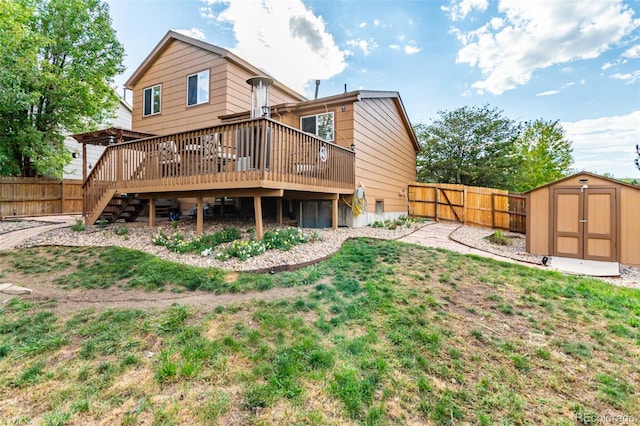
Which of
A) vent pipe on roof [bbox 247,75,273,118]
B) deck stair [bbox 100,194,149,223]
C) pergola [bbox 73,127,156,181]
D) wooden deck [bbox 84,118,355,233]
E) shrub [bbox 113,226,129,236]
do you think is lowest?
shrub [bbox 113,226,129,236]

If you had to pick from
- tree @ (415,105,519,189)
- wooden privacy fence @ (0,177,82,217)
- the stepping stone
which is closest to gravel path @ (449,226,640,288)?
tree @ (415,105,519,189)

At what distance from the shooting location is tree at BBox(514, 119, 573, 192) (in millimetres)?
18047

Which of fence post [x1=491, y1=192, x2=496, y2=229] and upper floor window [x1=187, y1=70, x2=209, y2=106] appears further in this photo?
fence post [x1=491, y1=192, x2=496, y2=229]

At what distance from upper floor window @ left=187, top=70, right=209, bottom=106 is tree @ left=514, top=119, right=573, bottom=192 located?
18173 mm

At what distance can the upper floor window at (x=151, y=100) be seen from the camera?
1238 centimetres

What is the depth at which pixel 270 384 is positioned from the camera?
7.54ft

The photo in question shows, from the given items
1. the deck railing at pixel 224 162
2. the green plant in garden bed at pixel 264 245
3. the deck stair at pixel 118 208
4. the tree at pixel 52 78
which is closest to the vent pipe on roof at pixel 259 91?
the deck railing at pixel 224 162

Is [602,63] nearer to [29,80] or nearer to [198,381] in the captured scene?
[198,381]

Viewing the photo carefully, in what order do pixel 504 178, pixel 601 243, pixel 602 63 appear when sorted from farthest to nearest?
pixel 504 178
pixel 602 63
pixel 601 243

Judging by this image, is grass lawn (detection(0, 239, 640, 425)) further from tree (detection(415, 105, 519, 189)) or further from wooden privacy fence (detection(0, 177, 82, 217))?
tree (detection(415, 105, 519, 189))

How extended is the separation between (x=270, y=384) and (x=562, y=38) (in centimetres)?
1479

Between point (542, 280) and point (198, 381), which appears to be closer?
point (198, 381)

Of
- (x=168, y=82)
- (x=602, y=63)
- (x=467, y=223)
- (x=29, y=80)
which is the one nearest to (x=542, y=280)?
(x=467, y=223)

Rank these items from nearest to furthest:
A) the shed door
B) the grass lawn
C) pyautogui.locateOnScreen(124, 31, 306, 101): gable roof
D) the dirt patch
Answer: the grass lawn
the dirt patch
the shed door
pyautogui.locateOnScreen(124, 31, 306, 101): gable roof
